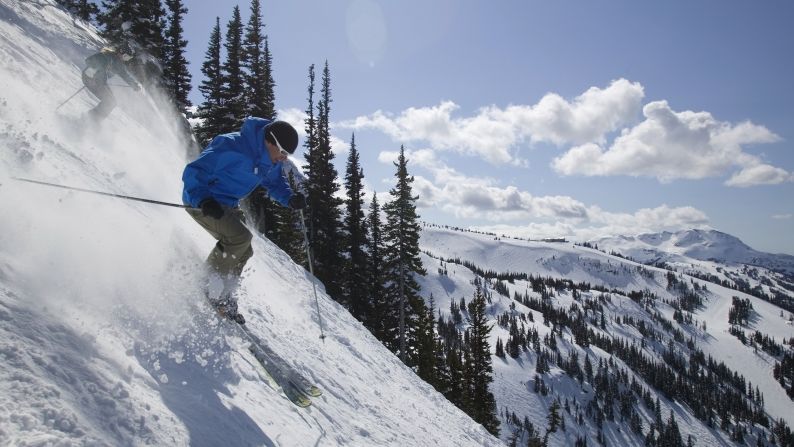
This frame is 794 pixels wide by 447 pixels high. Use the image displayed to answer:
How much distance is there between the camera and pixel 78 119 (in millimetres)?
10742

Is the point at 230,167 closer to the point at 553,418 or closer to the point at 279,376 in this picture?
the point at 279,376

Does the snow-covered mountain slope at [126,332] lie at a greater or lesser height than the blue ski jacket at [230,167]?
lesser

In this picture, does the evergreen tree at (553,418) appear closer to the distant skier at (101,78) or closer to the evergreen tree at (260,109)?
the evergreen tree at (260,109)

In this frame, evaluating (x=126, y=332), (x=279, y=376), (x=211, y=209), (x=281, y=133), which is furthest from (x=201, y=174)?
(x=279, y=376)

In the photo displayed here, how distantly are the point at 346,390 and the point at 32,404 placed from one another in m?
5.99

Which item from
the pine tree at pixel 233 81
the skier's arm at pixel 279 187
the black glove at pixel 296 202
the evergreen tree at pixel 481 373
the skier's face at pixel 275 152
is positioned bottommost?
the evergreen tree at pixel 481 373

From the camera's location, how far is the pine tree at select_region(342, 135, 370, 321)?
33562 millimetres

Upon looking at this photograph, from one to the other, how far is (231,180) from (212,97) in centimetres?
3519

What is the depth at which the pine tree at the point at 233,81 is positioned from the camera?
3356cm

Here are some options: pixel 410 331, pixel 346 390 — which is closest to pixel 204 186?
pixel 346 390

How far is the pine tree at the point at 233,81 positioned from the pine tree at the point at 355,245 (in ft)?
31.9

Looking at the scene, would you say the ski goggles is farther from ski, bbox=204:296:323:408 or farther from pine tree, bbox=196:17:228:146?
pine tree, bbox=196:17:228:146

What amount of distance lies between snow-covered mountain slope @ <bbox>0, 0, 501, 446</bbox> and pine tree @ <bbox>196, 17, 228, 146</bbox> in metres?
22.5

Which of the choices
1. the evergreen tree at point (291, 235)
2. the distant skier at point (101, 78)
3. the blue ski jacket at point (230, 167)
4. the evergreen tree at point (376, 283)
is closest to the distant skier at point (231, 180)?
the blue ski jacket at point (230, 167)
